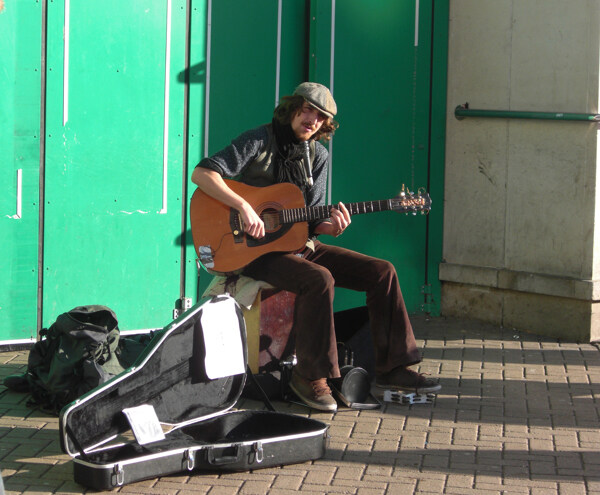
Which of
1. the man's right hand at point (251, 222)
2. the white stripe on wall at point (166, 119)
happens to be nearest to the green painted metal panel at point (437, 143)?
the white stripe on wall at point (166, 119)

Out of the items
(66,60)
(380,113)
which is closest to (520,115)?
(380,113)

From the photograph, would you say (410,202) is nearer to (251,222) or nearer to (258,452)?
(251,222)

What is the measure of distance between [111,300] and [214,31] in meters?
1.80

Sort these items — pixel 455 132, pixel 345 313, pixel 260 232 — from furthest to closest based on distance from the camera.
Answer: pixel 455 132, pixel 345 313, pixel 260 232

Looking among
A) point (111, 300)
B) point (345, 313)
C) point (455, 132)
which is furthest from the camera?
point (455, 132)

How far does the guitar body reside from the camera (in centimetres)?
505

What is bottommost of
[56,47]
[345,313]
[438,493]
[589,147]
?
[438,493]

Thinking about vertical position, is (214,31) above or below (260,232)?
above

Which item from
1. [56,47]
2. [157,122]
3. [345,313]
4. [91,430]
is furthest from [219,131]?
[91,430]

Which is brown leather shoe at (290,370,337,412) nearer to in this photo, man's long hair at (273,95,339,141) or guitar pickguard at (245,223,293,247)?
guitar pickguard at (245,223,293,247)

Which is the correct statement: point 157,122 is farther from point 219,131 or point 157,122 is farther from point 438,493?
point 438,493

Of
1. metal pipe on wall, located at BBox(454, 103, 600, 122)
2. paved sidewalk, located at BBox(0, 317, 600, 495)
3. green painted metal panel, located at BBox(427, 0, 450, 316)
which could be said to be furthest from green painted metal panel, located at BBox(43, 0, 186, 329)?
metal pipe on wall, located at BBox(454, 103, 600, 122)

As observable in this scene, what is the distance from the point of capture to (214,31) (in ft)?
20.5

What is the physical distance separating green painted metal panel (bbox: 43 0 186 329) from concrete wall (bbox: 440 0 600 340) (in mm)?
2118
